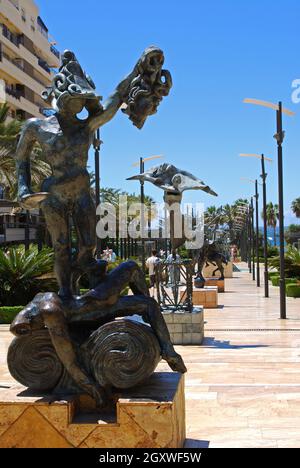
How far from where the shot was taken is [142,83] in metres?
5.96

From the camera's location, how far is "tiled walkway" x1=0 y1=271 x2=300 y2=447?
5875mm

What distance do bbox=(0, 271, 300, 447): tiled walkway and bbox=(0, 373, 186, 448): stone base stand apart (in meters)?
0.80

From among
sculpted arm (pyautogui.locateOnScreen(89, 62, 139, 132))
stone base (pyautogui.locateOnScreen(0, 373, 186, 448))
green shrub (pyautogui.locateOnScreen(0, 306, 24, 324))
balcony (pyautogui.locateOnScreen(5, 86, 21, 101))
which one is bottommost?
green shrub (pyautogui.locateOnScreen(0, 306, 24, 324))

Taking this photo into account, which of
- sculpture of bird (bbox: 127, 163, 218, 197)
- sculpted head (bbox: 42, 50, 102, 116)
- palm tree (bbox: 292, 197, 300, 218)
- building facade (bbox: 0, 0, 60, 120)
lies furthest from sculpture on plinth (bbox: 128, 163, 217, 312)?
palm tree (bbox: 292, 197, 300, 218)

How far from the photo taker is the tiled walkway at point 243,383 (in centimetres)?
588

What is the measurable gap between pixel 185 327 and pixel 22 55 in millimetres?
39443

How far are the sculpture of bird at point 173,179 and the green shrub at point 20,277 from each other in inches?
181

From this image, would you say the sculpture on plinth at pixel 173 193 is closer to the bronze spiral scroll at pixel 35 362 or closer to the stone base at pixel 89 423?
the bronze spiral scroll at pixel 35 362

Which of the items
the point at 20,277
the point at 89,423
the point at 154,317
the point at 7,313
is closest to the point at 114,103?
the point at 154,317

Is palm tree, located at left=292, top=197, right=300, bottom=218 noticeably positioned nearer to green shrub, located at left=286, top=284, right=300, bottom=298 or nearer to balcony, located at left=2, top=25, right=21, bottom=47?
balcony, located at left=2, top=25, right=21, bottom=47

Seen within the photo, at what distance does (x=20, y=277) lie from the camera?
53.8 ft

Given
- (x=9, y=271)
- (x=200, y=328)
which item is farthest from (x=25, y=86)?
(x=200, y=328)

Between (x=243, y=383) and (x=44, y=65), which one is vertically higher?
(x=44, y=65)

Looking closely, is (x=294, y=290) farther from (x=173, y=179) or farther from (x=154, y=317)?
(x=154, y=317)
